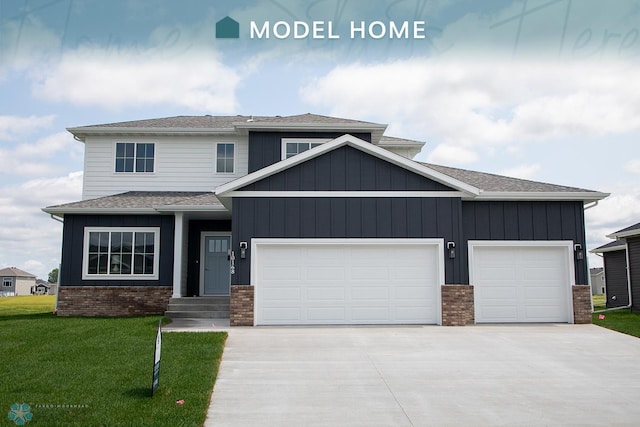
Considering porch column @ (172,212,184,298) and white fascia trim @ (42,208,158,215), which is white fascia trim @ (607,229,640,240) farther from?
white fascia trim @ (42,208,158,215)

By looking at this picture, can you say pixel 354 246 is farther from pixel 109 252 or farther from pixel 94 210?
pixel 94 210

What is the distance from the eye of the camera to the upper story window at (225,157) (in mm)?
20391

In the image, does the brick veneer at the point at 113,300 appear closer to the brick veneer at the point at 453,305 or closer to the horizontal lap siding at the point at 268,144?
the horizontal lap siding at the point at 268,144

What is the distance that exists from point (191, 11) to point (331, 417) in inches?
230

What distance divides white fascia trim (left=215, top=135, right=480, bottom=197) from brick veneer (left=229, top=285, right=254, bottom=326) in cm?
236

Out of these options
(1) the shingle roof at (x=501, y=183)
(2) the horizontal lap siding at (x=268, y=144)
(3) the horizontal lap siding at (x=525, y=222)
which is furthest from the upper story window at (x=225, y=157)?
(3) the horizontal lap siding at (x=525, y=222)

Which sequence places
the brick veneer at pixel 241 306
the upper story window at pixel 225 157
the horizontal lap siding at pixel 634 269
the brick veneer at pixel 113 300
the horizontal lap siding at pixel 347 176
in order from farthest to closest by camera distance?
the horizontal lap siding at pixel 634 269 < the upper story window at pixel 225 157 < the brick veneer at pixel 113 300 < the horizontal lap siding at pixel 347 176 < the brick veneer at pixel 241 306

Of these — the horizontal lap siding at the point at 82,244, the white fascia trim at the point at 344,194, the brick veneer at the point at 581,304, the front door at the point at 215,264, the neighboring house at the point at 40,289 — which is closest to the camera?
the white fascia trim at the point at 344,194

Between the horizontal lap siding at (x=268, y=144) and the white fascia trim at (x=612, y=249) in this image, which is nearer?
the horizontal lap siding at (x=268, y=144)

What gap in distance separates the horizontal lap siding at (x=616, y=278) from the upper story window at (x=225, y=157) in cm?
1629

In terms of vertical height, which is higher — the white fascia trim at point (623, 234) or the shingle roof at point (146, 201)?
the shingle roof at point (146, 201)

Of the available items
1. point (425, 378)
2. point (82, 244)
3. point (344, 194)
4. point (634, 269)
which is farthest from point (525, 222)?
point (82, 244)

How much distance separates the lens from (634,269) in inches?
878

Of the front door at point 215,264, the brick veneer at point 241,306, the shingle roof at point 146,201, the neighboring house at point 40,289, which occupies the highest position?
the shingle roof at point 146,201
